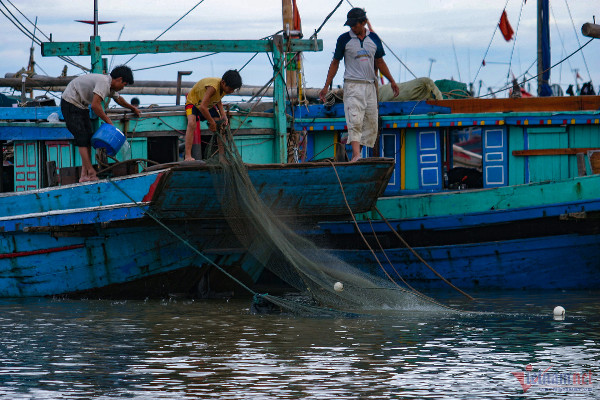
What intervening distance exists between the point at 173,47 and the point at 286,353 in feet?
17.9

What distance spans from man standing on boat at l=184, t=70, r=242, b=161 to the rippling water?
2.10 metres

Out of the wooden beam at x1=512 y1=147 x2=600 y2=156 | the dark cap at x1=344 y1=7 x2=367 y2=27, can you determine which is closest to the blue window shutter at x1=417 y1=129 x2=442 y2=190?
Answer: the wooden beam at x1=512 y1=147 x2=600 y2=156

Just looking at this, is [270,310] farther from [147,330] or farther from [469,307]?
[469,307]

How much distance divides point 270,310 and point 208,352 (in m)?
2.30

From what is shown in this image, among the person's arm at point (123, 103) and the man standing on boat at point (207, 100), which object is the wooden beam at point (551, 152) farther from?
the person's arm at point (123, 103)

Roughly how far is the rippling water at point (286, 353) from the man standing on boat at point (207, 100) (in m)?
2.10

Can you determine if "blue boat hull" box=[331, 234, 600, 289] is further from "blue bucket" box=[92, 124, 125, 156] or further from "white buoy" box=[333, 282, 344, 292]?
"blue bucket" box=[92, 124, 125, 156]

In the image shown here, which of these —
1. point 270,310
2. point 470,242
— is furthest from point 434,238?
point 270,310

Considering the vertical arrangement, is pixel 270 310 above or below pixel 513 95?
below

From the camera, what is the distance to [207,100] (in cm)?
1031

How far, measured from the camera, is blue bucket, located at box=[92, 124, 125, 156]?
34.2 feet

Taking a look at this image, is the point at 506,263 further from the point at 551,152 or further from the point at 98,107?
the point at 98,107

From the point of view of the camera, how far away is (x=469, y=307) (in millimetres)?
10430

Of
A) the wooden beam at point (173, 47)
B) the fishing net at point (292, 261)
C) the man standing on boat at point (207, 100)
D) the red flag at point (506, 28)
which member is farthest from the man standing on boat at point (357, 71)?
the red flag at point (506, 28)
